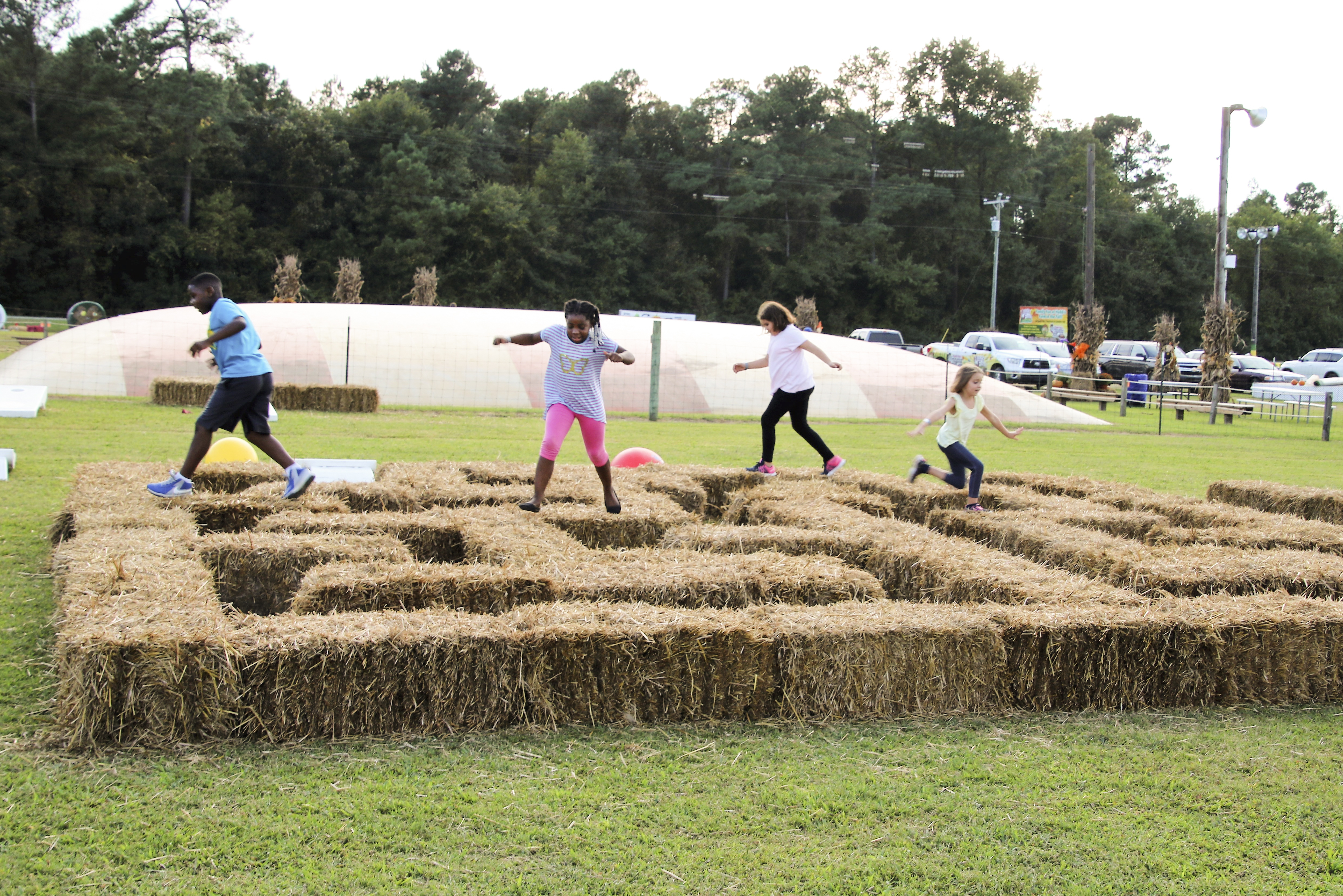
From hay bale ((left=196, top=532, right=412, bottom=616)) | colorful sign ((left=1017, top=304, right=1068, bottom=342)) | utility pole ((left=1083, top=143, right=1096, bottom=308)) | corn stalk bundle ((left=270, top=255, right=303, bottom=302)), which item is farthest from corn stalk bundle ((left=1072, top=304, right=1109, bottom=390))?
hay bale ((left=196, top=532, right=412, bottom=616))

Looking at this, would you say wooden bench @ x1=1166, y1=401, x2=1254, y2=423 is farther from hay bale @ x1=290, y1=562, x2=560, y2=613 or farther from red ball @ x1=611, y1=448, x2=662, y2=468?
hay bale @ x1=290, y1=562, x2=560, y2=613

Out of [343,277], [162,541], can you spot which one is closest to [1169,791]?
[162,541]

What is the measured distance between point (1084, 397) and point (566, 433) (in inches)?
1083

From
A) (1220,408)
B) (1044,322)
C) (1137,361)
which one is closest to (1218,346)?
(1220,408)

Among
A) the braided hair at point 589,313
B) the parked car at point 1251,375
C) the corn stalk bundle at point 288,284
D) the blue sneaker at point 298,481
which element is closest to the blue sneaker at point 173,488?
the blue sneaker at point 298,481

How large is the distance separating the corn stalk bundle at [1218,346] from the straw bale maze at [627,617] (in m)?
24.6

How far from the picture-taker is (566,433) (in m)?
8.61

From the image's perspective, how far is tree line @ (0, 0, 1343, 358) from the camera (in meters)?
54.9

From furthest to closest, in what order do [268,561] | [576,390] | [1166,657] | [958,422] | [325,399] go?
[325,399], [958,422], [576,390], [268,561], [1166,657]

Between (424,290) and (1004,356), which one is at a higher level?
(424,290)

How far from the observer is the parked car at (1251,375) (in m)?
44.4

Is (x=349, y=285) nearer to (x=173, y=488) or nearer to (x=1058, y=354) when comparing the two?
(x=173, y=488)

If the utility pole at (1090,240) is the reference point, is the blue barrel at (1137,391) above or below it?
below

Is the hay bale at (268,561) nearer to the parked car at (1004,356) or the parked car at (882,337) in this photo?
the parked car at (1004,356)
